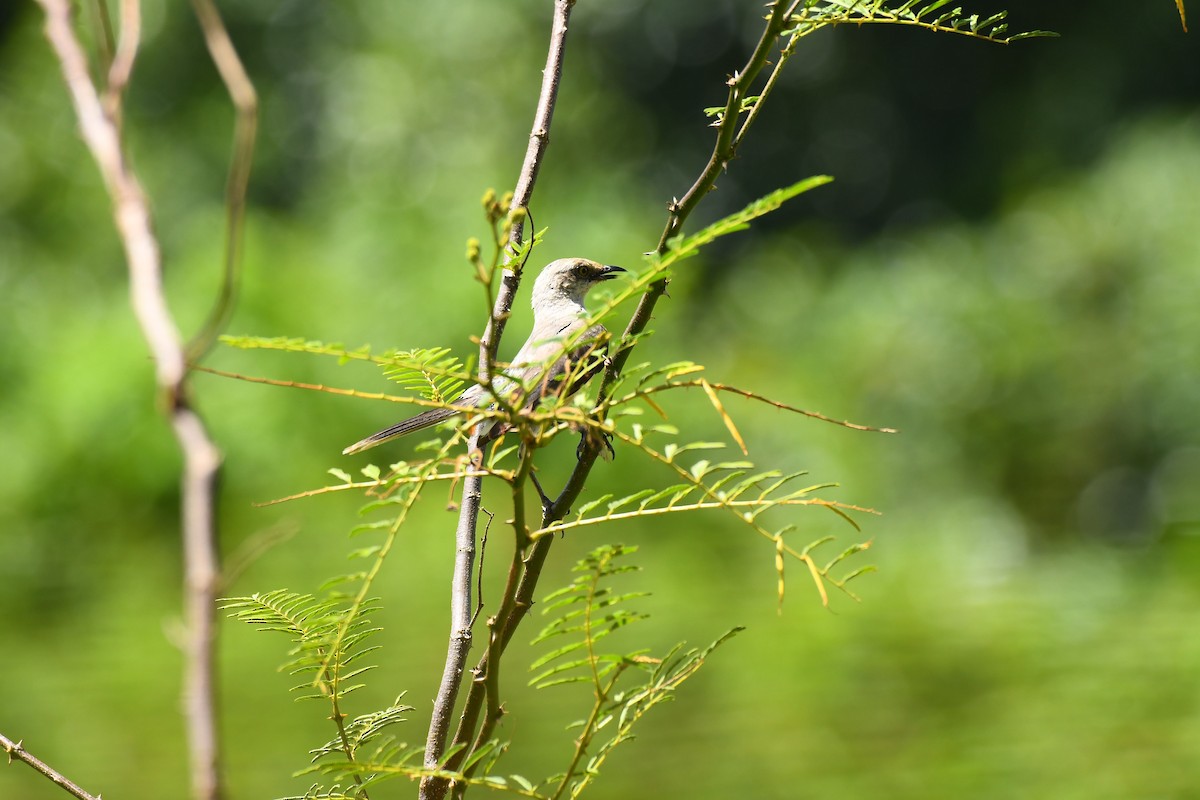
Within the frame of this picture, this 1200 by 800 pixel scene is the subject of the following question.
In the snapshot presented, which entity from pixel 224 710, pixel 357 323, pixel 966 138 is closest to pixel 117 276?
pixel 357 323

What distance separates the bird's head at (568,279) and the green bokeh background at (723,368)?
1917mm

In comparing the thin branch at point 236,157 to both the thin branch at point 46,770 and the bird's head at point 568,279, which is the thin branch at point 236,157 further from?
the bird's head at point 568,279

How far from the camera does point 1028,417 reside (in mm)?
12820

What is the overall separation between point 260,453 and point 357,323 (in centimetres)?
163

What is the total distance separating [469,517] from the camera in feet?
5.02

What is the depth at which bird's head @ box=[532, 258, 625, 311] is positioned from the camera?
136 inches

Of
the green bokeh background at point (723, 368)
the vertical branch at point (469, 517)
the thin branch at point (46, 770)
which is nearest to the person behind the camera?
the thin branch at point (46, 770)

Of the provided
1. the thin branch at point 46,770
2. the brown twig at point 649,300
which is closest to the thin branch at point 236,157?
the brown twig at point 649,300

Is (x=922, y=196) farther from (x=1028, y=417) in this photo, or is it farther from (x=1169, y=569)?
(x=1169, y=569)

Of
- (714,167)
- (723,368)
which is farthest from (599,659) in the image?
(723,368)

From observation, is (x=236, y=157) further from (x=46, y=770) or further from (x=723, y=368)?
(x=723, y=368)

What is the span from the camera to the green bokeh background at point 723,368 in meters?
7.28

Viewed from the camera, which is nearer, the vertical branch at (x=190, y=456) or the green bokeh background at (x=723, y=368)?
the vertical branch at (x=190, y=456)

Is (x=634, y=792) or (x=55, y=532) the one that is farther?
(x=55, y=532)
